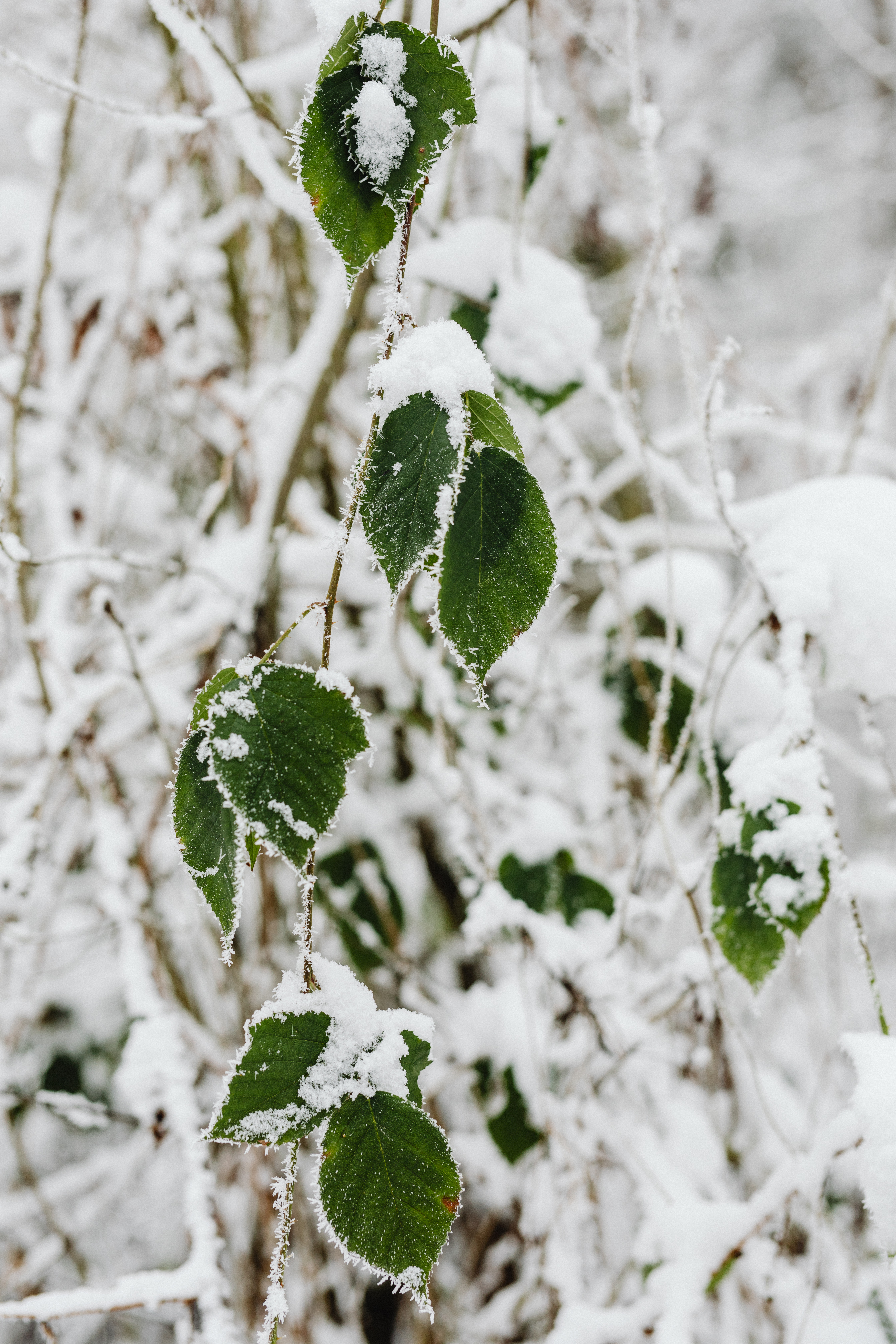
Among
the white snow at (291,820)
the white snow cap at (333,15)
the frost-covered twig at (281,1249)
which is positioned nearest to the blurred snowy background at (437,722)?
the white snow cap at (333,15)

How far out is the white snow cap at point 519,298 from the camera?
0.69m

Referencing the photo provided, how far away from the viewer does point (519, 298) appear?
0.71 metres

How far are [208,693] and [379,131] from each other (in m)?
0.23

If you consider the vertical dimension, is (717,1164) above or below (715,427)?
below

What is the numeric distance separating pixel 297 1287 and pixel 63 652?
3.38ft

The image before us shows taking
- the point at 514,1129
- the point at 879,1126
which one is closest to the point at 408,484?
the point at 879,1126

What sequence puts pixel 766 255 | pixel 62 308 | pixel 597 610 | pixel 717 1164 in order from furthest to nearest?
pixel 766 255
pixel 62 308
pixel 597 610
pixel 717 1164

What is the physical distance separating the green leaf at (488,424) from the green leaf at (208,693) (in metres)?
0.14

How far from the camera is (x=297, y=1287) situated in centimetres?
122

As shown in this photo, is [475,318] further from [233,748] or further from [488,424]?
[233,748]

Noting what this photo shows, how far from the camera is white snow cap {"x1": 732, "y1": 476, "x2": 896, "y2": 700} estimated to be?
561mm

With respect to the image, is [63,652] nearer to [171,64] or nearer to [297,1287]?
[171,64]

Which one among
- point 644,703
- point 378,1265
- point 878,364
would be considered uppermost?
point 878,364

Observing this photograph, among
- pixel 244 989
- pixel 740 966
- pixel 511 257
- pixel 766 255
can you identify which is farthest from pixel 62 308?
pixel 766 255
